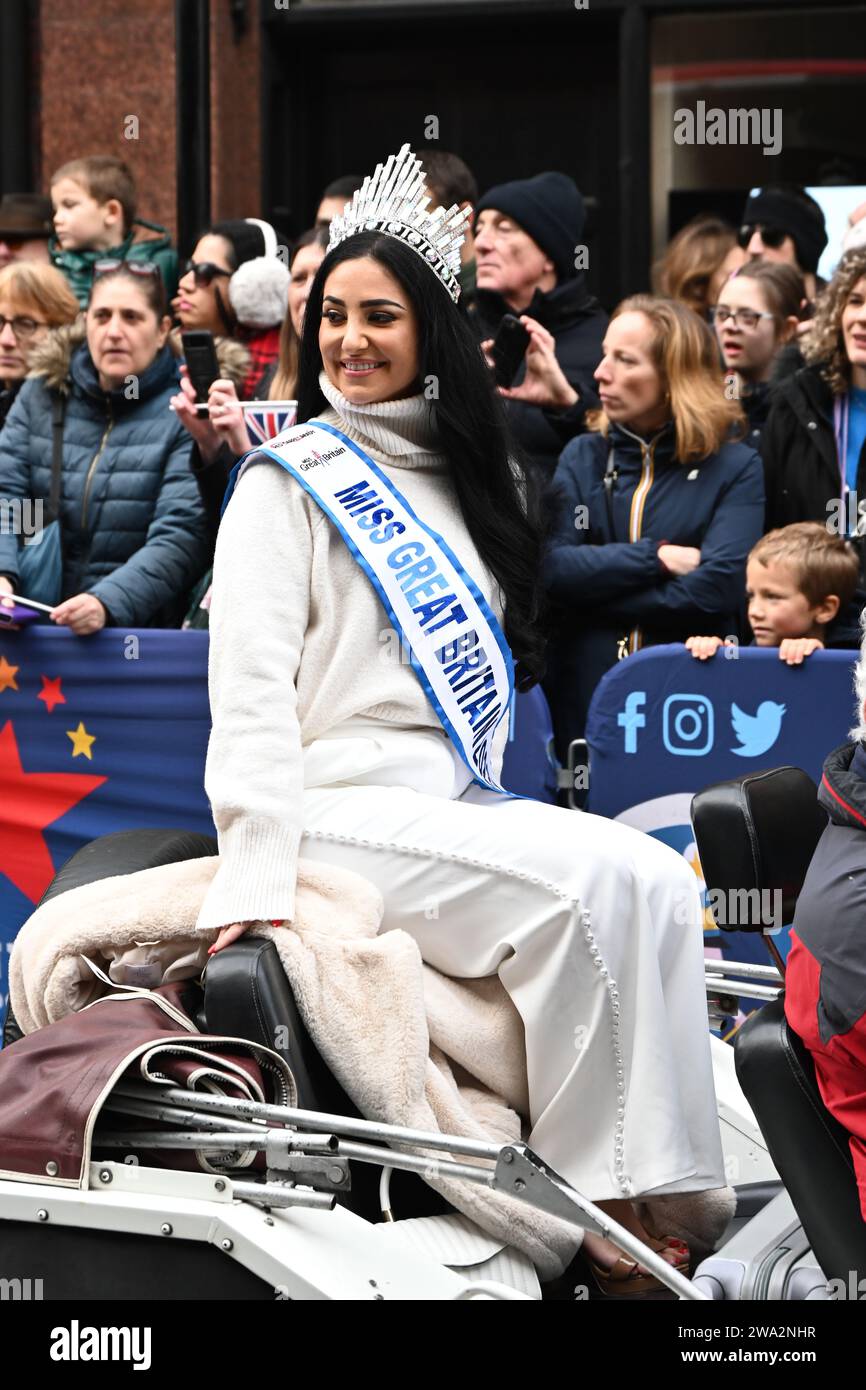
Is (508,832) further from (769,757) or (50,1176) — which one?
(769,757)

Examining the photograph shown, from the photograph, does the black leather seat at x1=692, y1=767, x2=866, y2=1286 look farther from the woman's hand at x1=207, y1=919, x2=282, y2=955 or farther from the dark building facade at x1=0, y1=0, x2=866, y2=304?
the dark building facade at x1=0, y1=0, x2=866, y2=304

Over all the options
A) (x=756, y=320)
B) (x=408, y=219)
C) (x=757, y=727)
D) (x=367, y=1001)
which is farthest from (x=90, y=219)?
(x=367, y=1001)

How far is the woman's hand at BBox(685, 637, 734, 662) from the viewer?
225 inches

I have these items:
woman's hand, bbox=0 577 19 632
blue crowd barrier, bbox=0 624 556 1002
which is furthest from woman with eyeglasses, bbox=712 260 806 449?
woman's hand, bbox=0 577 19 632

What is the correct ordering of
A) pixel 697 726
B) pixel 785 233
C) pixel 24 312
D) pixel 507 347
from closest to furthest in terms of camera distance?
1. pixel 697 726
2. pixel 507 347
3. pixel 24 312
4. pixel 785 233

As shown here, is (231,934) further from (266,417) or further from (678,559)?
(266,417)

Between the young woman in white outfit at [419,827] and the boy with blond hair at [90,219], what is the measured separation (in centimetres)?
378

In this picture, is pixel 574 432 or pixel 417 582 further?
pixel 574 432

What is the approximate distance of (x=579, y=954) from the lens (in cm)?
389

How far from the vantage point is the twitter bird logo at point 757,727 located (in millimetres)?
5703

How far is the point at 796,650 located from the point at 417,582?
1704 millimetres

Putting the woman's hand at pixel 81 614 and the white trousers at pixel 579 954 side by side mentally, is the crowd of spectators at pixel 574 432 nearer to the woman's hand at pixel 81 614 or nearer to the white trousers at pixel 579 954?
the woman's hand at pixel 81 614
